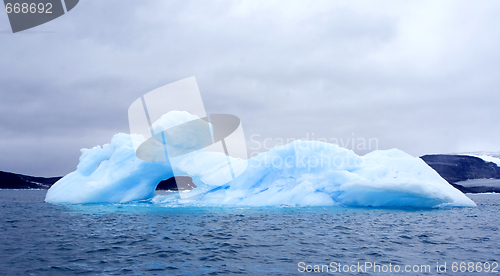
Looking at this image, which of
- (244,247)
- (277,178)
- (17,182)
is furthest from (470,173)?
(17,182)

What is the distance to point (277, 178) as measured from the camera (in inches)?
746

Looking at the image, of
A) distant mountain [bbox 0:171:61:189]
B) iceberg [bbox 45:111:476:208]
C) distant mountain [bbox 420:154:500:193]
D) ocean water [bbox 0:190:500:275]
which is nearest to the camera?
ocean water [bbox 0:190:500:275]

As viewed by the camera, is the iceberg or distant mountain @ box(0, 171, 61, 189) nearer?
the iceberg

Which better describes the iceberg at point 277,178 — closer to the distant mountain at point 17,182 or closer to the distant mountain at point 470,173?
the distant mountain at point 470,173

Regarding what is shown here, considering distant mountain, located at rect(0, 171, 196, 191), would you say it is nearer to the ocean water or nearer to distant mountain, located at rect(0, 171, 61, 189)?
distant mountain, located at rect(0, 171, 61, 189)

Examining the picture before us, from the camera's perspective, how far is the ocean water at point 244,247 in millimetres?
5695

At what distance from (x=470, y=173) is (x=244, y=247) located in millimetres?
73262

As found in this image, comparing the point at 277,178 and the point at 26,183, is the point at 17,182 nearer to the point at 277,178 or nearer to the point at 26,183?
the point at 26,183

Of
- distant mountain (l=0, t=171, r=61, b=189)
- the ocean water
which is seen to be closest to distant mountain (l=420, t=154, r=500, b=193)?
the ocean water

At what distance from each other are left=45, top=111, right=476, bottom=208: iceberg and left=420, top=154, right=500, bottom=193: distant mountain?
169 ft

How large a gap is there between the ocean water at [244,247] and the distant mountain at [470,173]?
197 ft

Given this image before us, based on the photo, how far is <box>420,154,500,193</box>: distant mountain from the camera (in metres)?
59.0

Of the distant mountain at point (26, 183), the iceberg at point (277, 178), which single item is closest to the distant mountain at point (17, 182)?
the distant mountain at point (26, 183)

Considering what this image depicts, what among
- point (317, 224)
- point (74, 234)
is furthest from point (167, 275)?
point (317, 224)
